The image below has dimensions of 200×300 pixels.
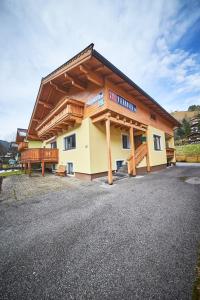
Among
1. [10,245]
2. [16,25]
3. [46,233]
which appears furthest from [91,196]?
[16,25]

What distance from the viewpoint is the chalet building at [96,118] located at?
317 inches

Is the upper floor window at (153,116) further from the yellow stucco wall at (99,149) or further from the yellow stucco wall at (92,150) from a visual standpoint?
the yellow stucco wall at (99,149)

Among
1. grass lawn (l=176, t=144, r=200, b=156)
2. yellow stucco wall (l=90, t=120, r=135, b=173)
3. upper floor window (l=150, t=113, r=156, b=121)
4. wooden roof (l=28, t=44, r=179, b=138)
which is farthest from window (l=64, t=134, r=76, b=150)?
grass lawn (l=176, t=144, r=200, b=156)

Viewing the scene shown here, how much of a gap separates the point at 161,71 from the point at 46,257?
73.7 ft

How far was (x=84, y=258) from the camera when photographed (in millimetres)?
2373

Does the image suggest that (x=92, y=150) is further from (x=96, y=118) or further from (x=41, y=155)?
(x=41, y=155)

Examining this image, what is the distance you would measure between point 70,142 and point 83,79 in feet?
16.7

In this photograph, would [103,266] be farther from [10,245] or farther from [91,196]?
[91,196]

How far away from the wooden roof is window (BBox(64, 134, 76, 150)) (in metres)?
3.74

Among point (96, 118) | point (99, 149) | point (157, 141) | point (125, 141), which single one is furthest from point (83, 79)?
point (157, 141)

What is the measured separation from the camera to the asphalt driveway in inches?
69.6

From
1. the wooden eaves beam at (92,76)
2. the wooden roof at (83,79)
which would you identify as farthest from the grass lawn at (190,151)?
the wooden eaves beam at (92,76)

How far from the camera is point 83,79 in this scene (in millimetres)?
9750

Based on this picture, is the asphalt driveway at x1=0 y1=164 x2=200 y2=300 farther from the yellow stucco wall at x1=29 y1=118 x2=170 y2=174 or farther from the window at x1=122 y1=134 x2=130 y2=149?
the window at x1=122 y1=134 x2=130 y2=149
